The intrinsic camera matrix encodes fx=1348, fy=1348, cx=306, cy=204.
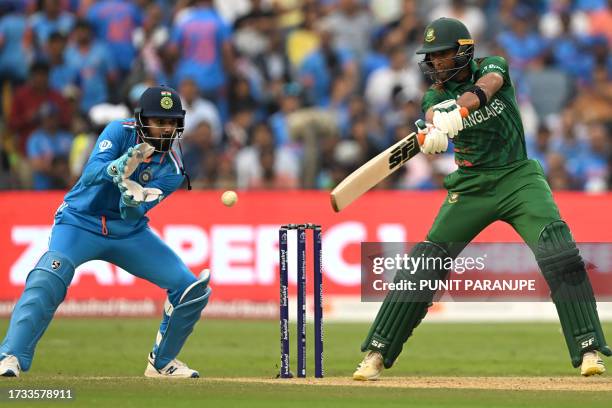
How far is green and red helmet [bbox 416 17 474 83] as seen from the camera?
345 inches

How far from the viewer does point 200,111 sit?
16703 millimetres

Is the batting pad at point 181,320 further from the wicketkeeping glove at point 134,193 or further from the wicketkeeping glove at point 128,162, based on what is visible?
the wicketkeeping glove at point 128,162

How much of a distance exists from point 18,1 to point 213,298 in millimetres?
5767

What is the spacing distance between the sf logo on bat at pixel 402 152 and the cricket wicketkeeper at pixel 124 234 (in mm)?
1476

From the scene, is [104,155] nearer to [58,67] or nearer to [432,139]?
[432,139]

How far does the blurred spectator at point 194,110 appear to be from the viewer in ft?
54.2

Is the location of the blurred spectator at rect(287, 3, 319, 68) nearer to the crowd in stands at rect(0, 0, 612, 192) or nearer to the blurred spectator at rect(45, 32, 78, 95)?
the crowd in stands at rect(0, 0, 612, 192)

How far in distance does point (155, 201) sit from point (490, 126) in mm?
2301

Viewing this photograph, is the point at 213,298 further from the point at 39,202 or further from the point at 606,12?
the point at 606,12

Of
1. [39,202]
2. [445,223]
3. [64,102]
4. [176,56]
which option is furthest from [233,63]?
[445,223]

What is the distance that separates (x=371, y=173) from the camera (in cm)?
872

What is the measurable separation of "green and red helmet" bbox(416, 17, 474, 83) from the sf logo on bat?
49 cm

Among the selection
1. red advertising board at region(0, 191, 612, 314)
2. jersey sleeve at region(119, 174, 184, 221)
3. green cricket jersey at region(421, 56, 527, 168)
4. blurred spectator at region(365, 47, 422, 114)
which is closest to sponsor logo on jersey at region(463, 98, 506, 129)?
green cricket jersey at region(421, 56, 527, 168)

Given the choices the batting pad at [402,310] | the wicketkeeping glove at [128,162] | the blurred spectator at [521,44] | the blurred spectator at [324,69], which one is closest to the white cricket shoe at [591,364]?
the batting pad at [402,310]
